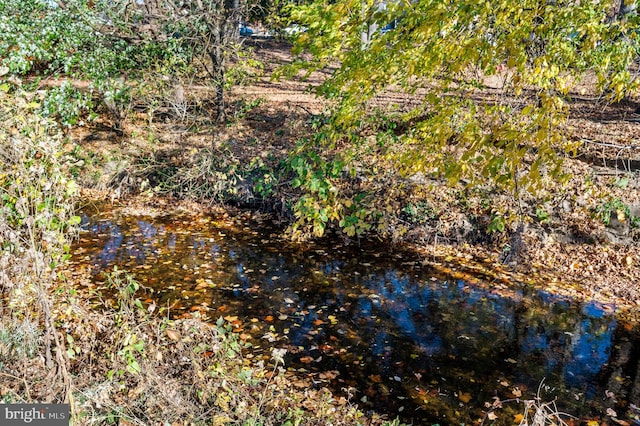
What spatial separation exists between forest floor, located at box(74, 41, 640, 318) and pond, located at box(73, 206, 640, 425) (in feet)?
2.64

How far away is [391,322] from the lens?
7.66 meters

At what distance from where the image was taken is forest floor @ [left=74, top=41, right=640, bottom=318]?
9523 millimetres

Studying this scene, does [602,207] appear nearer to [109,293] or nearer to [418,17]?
[418,17]

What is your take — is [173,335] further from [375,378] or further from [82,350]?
[375,378]

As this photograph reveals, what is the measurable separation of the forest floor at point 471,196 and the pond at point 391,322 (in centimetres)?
80

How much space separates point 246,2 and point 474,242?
27.9 ft

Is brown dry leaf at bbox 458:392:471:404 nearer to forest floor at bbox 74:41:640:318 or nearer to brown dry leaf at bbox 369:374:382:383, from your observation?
brown dry leaf at bbox 369:374:382:383

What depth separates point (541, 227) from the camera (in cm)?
1036

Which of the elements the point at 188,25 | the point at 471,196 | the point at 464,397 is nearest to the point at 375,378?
the point at 464,397

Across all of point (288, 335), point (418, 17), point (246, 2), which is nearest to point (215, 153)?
point (246, 2)

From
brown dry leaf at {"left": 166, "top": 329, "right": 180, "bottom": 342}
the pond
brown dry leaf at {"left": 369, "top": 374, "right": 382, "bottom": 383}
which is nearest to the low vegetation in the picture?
brown dry leaf at {"left": 166, "top": 329, "right": 180, "bottom": 342}

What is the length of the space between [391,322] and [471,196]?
14.4ft

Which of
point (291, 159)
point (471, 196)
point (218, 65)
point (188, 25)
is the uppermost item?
point (188, 25)

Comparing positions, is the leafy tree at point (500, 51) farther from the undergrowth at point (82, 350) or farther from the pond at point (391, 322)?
the undergrowth at point (82, 350)
